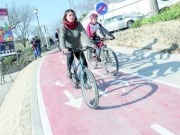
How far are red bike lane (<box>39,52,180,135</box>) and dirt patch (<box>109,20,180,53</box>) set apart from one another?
4020 mm

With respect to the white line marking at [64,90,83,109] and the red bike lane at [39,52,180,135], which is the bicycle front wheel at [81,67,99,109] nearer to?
the red bike lane at [39,52,180,135]

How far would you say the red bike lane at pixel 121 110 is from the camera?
5270 millimetres

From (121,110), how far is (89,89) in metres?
0.86

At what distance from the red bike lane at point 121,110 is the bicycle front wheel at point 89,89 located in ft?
0.56

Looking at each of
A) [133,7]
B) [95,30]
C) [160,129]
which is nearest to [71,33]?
[95,30]

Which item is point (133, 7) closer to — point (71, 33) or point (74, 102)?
point (71, 33)

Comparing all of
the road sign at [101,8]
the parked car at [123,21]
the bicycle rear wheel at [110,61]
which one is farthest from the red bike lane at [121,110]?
the parked car at [123,21]

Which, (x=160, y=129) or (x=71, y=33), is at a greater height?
(x=71, y=33)

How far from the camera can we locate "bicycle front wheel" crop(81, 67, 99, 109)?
20.6ft

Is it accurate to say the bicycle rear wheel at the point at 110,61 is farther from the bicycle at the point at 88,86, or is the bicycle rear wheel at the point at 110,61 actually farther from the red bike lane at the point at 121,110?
the bicycle at the point at 88,86

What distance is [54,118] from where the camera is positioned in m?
6.58

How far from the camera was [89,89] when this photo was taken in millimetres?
6566

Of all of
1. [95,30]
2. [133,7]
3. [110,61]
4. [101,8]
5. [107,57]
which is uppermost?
[133,7]

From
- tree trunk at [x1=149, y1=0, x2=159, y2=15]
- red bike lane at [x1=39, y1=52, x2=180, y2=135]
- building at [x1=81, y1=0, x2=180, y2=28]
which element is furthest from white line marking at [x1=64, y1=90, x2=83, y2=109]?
building at [x1=81, y1=0, x2=180, y2=28]
